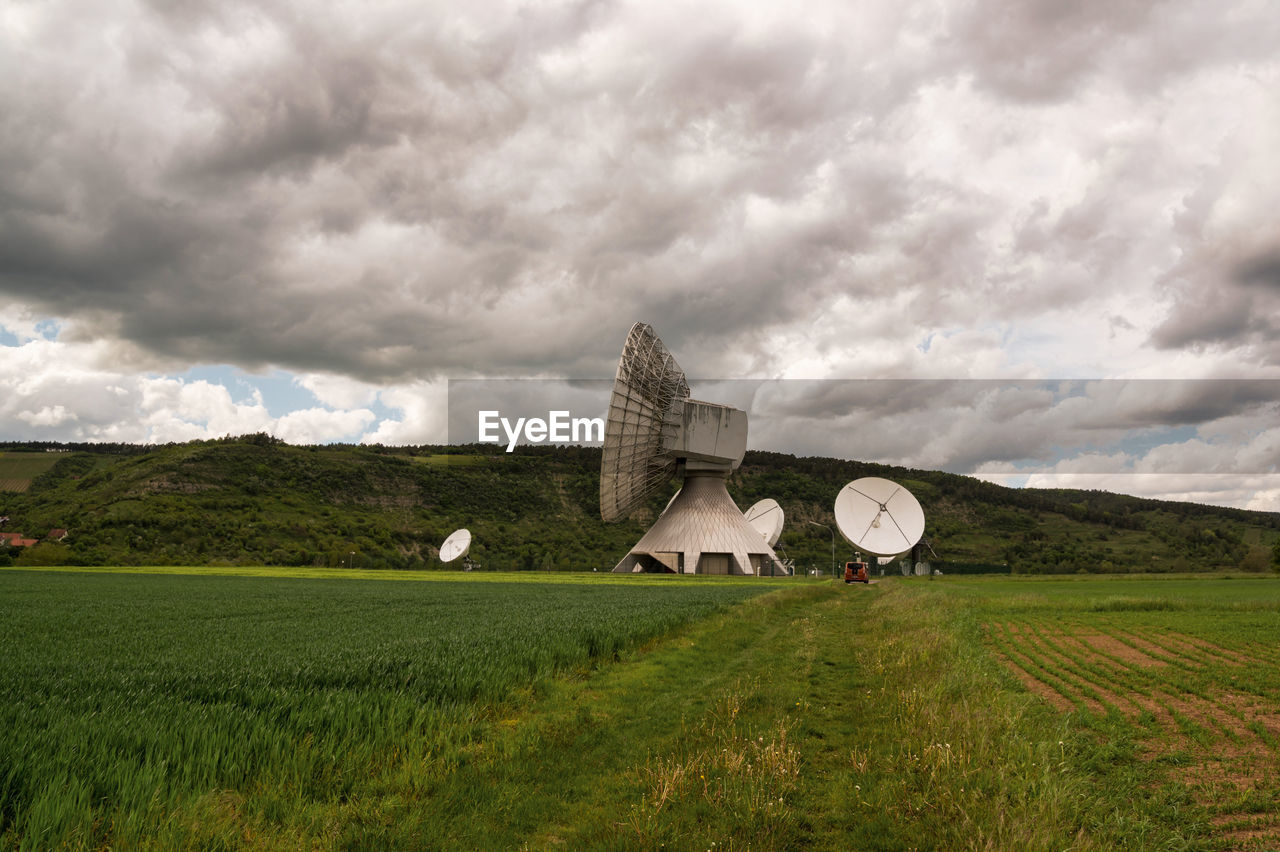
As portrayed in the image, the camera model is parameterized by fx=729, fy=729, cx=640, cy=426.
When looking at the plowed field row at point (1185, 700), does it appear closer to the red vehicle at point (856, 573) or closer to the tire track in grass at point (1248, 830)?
the tire track in grass at point (1248, 830)

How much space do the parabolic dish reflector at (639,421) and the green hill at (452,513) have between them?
3563 centimetres

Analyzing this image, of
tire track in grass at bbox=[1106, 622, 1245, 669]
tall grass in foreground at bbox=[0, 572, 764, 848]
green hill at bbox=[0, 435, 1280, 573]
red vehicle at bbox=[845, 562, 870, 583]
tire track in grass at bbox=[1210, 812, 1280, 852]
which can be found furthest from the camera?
green hill at bbox=[0, 435, 1280, 573]

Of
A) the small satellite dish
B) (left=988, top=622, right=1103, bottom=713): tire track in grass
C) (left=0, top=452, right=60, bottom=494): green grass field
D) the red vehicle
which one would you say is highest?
(left=0, top=452, right=60, bottom=494): green grass field

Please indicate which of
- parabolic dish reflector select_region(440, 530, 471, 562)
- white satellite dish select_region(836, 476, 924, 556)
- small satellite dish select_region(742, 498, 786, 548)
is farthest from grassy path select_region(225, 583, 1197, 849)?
small satellite dish select_region(742, 498, 786, 548)

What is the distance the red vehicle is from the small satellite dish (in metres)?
22.4

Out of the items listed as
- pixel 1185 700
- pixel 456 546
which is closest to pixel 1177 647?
pixel 1185 700

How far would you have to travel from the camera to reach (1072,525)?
476ft

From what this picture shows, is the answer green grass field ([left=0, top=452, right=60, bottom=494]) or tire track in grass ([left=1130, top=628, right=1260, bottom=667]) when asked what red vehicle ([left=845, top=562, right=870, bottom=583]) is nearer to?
tire track in grass ([left=1130, top=628, right=1260, bottom=667])

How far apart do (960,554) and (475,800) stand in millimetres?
123428

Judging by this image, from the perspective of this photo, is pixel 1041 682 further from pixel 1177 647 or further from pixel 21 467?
pixel 21 467

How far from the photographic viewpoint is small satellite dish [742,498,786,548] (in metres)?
82.3

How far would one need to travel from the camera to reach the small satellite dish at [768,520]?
8231cm

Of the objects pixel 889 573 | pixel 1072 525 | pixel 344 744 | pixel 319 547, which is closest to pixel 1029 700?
pixel 344 744

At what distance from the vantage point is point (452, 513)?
120 m
